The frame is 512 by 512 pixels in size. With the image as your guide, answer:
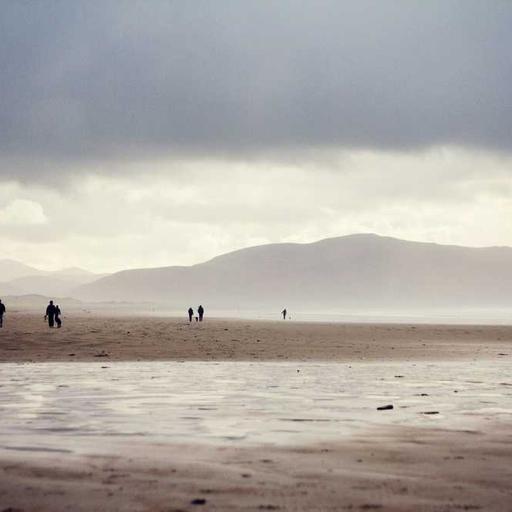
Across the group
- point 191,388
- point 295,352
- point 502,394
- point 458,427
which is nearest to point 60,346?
point 295,352

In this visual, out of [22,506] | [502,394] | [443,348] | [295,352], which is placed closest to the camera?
[22,506]

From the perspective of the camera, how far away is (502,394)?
17.9 metres

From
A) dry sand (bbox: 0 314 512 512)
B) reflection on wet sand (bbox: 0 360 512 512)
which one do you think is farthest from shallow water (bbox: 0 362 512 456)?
dry sand (bbox: 0 314 512 512)

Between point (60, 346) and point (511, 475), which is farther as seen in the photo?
point (60, 346)

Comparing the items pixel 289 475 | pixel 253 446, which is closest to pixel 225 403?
pixel 253 446

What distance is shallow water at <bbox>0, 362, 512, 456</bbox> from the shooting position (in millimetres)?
11578

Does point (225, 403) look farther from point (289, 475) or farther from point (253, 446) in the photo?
point (289, 475)

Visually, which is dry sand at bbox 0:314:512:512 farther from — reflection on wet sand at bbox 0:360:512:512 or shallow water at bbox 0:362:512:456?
shallow water at bbox 0:362:512:456

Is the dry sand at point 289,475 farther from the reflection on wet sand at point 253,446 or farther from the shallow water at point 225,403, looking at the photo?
the shallow water at point 225,403

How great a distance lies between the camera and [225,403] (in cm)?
1572

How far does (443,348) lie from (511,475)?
3305 cm

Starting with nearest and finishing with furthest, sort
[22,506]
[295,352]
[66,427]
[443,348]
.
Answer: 1. [22,506]
2. [66,427]
3. [295,352]
4. [443,348]

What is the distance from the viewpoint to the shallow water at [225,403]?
11.6m

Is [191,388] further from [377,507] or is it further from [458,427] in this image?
[377,507]
